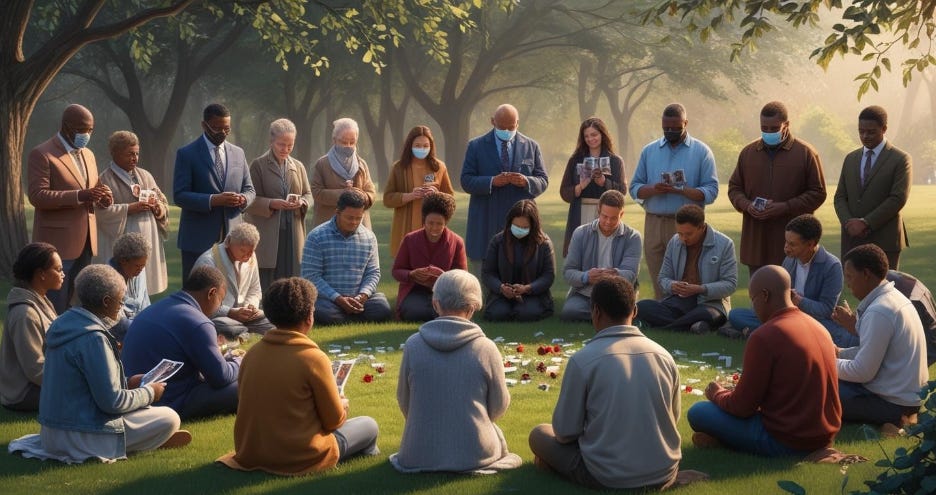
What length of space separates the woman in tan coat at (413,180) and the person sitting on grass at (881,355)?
7333 mm

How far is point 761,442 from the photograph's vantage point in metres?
8.27

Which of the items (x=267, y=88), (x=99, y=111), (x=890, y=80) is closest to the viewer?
(x=267, y=88)

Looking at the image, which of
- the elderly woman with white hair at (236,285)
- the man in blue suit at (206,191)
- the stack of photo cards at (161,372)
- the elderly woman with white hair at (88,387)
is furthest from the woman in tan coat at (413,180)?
the elderly woman with white hair at (88,387)

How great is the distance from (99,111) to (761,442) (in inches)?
Answer: 2231

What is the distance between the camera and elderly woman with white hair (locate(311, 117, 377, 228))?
50.7ft

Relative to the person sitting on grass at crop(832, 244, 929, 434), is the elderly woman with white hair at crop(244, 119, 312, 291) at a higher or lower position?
higher

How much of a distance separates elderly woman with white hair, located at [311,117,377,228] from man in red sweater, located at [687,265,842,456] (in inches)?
316

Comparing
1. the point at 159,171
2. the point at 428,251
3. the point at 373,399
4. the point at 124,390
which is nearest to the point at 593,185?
the point at 428,251

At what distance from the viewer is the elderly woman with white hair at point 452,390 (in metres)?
7.59

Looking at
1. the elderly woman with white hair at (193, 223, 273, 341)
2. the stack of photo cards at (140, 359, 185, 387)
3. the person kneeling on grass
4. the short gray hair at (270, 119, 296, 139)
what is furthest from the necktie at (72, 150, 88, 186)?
the person kneeling on grass

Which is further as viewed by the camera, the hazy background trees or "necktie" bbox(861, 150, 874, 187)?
the hazy background trees

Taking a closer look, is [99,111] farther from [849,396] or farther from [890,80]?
[890,80]

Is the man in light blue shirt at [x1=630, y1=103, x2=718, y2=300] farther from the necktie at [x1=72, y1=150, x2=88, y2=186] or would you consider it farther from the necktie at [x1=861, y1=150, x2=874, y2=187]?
the necktie at [x1=72, y1=150, x2=88, y2=186]

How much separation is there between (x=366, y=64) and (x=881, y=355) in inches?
1394
